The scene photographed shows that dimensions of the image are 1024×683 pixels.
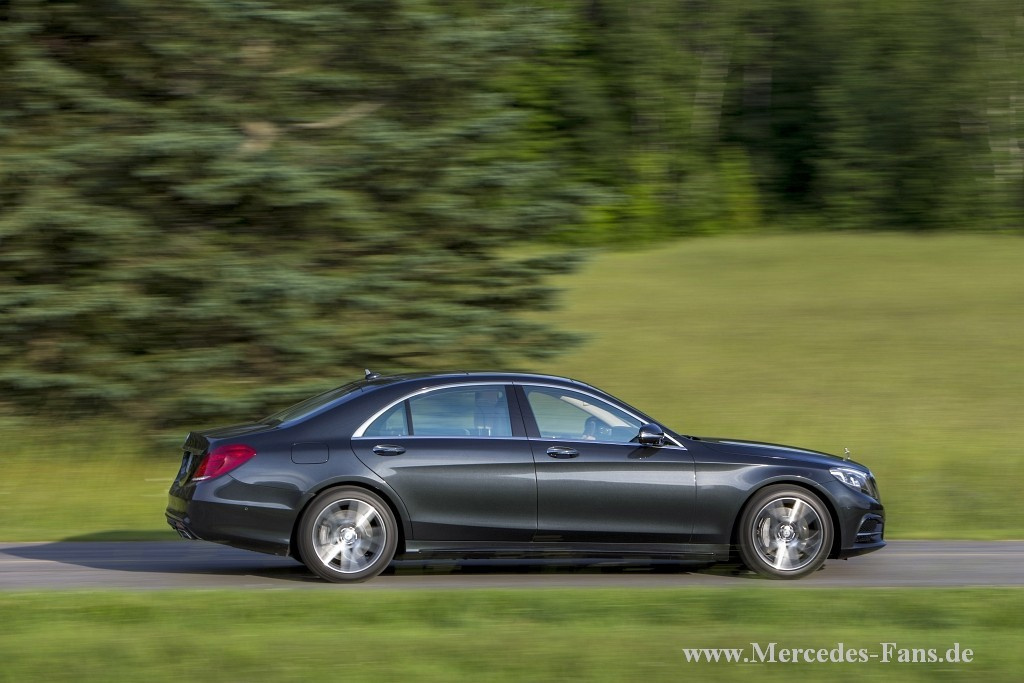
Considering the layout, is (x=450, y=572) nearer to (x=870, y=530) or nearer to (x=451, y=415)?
(x=451, y=415)

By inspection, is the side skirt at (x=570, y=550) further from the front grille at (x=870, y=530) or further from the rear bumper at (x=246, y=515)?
the front grille at (x=870, y=530)

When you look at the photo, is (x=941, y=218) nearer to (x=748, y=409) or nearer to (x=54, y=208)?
(x=748, y=409)

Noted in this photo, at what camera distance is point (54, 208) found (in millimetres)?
14625

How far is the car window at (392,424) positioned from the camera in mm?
8641

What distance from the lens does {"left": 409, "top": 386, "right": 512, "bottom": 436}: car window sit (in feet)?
28.7

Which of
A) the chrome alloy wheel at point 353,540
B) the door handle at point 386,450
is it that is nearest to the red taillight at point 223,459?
the chrome alloy wheel at point 353,540

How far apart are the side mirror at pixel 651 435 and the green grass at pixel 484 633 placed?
3.86ft

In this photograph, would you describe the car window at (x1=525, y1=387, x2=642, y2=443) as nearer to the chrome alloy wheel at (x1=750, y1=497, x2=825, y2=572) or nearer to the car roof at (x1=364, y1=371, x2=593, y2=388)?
the car roof at (x1=364, y1=371, x2=593, y2=388)

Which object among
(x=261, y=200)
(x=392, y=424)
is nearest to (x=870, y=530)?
(x=392, y=424)

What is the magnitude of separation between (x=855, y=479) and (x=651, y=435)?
1.48m

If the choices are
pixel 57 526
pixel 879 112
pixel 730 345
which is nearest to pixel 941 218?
pixel 879 112

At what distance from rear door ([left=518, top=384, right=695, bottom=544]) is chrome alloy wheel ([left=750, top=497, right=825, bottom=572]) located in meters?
0.51

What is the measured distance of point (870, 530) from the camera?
8.94m

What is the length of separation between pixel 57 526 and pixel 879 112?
88.6 feet
